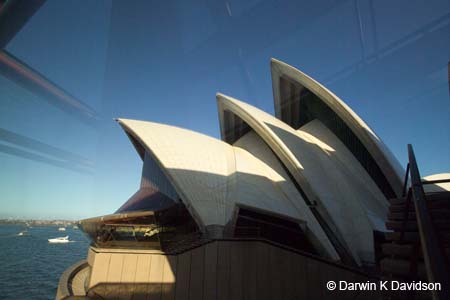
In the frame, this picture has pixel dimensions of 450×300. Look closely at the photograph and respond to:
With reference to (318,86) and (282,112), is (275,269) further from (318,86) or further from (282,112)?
(282,112)

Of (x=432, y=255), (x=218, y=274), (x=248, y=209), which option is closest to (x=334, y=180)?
(x=248, y=209)

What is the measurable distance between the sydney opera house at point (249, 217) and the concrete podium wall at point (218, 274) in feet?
0.10

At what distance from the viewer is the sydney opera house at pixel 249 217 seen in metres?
8.21

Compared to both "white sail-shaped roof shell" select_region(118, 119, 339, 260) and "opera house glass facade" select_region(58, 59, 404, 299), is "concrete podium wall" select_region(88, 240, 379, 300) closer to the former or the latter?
"opera house glass facade" select_region(58, 59, 404, 299)

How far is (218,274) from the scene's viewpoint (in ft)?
26.9

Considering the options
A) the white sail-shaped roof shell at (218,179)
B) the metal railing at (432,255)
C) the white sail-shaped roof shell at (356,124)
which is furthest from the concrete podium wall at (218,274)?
the metal railing at (432,255)

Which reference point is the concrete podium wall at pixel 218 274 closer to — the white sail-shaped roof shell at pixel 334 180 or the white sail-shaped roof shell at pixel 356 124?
the white sail-shaped roof shell at pixel 334 180

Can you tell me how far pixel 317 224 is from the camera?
34.1 ft

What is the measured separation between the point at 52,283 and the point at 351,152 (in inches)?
1155

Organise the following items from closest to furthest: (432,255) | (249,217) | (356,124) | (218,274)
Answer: (432,255) < (218,274) < (249,217) < (356,124)

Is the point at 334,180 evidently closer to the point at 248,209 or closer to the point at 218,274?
the point at 248,209

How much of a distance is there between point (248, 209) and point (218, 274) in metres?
2.75

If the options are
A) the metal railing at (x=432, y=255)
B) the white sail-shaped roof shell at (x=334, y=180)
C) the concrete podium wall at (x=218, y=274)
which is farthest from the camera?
the white sail-shaped roof shell at (x=334, y=180)

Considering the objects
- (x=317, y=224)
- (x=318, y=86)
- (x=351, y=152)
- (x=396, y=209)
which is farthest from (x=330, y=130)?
(x=396, y=209)
